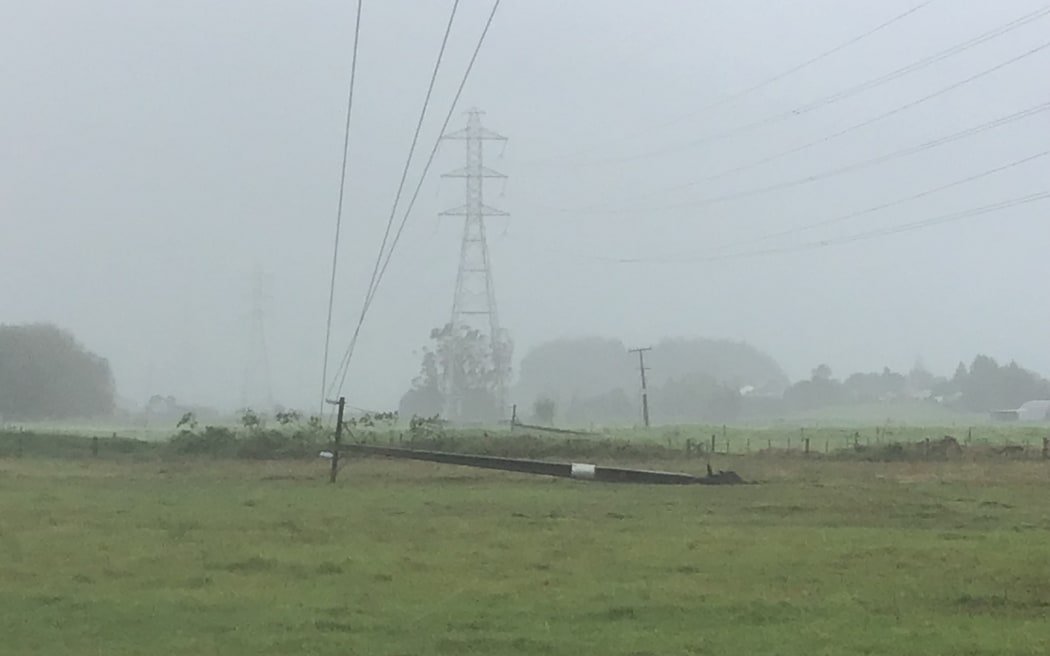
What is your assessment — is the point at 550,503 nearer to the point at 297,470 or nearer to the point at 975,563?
the point at 975,563

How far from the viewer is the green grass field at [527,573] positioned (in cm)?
963

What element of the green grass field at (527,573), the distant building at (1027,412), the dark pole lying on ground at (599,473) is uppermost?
the distant building at (1027,412)

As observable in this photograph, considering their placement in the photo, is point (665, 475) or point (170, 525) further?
point (665, 475)

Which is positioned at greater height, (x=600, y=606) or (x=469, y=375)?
(x=469, y=375)

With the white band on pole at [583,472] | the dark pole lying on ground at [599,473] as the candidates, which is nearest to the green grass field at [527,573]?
the white band on pole at [583,472]

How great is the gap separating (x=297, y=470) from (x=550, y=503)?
1276 cm

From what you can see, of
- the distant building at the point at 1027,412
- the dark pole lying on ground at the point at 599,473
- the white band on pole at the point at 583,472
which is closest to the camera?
the white band on pole at the point at 583,472

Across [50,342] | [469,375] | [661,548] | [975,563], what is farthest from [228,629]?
[50,342]

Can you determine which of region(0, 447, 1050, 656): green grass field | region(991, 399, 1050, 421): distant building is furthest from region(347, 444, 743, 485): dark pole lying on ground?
region(991, 399, 1050, 421): distant building

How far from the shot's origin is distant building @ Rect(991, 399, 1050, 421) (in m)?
57.5

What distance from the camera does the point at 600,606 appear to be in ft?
A: 35.9

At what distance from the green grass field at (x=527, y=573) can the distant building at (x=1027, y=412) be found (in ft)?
117

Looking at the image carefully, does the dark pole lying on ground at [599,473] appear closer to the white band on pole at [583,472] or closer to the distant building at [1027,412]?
the white band on pole at [583,472]

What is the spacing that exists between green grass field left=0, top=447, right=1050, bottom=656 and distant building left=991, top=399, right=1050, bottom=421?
35.5 m
